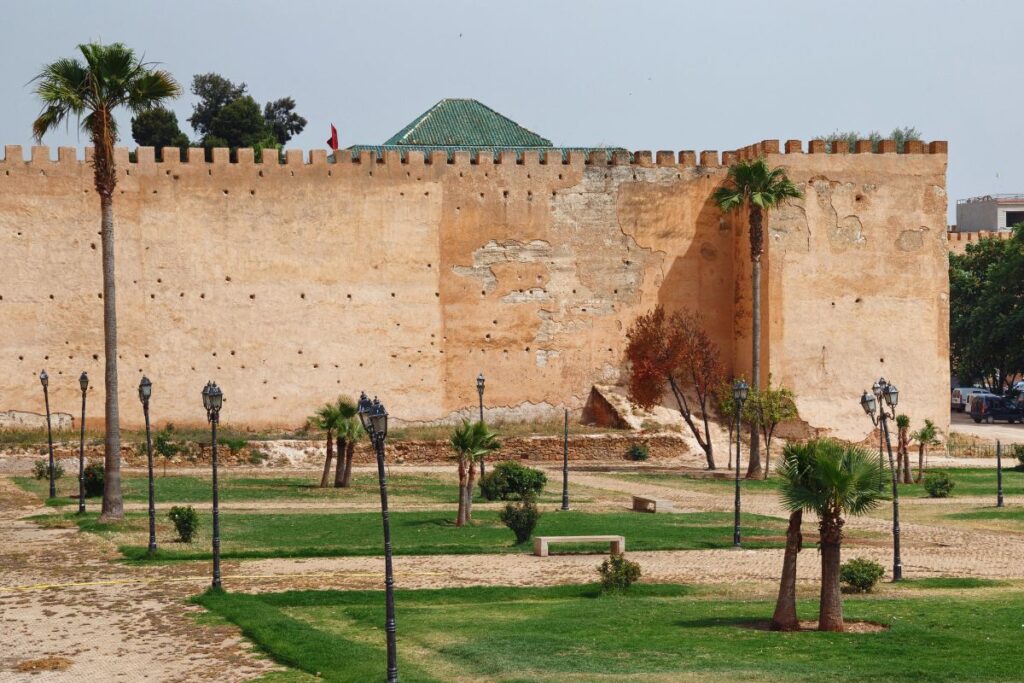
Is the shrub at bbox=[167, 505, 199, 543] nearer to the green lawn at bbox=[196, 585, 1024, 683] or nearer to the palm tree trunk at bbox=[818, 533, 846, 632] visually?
the green lawn at bbox=[196, 585, 1024, 683]

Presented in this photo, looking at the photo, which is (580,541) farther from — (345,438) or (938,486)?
(938,486)

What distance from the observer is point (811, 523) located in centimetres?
2420

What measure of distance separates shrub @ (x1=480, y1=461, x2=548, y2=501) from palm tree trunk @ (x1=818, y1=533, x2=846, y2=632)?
41.6 feet

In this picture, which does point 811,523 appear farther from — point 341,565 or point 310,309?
point 310,309

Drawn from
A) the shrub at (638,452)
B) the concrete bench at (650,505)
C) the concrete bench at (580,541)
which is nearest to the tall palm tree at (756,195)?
the shrub at (638,452)

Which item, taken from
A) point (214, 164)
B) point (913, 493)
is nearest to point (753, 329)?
point (913, 493)

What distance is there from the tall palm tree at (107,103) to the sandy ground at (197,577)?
158cm

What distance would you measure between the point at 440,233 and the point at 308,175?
2.94m

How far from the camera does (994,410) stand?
4797cm

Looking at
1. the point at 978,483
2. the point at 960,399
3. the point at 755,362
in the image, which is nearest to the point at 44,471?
the point at 755,362

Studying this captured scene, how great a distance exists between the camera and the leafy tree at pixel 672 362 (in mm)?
36531

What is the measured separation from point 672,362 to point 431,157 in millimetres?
6507

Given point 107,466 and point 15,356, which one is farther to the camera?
point 15,356

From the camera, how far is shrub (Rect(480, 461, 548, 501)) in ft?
90.6
